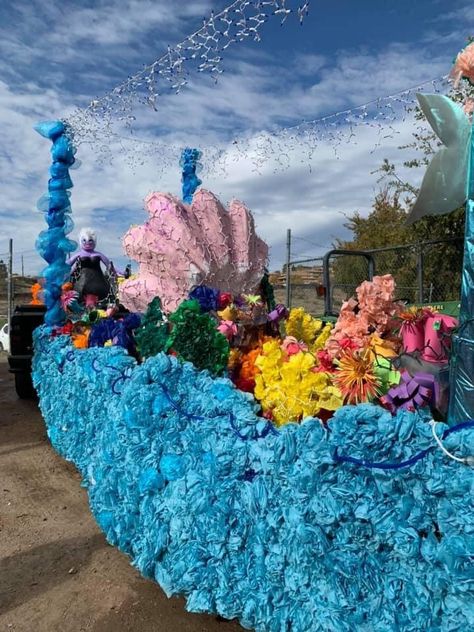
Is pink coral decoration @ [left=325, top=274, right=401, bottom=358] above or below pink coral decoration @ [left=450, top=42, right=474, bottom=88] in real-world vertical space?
below

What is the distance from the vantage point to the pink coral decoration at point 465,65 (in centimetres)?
170

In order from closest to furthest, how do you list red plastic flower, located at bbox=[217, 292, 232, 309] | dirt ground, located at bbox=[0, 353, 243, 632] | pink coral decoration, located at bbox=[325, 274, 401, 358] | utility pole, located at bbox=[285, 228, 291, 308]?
dirt ground, located at bbox=[0, 353, 243, 632] < pink coral decoration, located at bbox=[325, 274, 401, 358] < red plastic flower, located at bbox=[217, 292, 232, 309] < utility pole, located at bbox=[285, 228, 291, 308]

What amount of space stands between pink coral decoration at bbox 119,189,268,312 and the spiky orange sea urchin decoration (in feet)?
4.98

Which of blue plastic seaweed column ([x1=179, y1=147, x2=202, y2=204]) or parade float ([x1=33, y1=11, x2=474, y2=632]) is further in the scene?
blue plastic seaweed column ([x1=179, y1=147, x2=202, y2=204])

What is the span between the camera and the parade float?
149 centimetres

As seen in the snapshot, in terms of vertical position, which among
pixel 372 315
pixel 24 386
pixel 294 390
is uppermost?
pixel 372 315

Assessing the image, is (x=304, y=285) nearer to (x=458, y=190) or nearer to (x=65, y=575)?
(x=65, y=575)

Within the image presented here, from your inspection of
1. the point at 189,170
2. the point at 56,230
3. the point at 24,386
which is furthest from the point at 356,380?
the point at 24,386

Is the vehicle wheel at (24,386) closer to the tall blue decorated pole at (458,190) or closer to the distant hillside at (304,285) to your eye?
the distant hillside at (304,285)

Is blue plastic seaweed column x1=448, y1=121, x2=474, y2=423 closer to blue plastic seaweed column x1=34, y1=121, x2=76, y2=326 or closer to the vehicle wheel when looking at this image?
blue plastic seaweed column x1=34, y1=121, x2=76, y2=326

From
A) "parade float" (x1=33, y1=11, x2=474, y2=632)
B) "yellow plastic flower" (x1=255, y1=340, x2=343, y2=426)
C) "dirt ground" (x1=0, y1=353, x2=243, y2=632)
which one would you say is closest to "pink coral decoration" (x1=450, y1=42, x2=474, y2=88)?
"parade float" (x1=33, y1=11, x2=474, y2=632)

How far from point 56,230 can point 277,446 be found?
3.66 m

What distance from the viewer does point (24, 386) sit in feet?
21.9

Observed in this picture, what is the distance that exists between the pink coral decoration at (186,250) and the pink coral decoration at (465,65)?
6.31 ft
